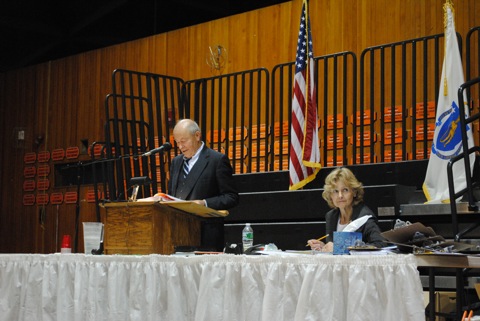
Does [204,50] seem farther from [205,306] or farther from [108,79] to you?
[205,306]

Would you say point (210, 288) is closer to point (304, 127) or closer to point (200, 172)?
point (200, 172)

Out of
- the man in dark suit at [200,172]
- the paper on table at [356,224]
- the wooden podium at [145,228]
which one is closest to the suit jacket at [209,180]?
the man in dark suit at [200,172]

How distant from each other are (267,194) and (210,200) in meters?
2.92

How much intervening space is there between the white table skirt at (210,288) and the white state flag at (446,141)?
3.30 m

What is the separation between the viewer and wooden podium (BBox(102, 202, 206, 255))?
3.77 m

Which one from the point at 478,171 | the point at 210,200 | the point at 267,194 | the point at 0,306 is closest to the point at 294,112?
the point at 267,194

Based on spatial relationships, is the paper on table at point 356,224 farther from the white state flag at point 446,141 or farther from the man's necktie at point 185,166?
the white state flag at point 446,141

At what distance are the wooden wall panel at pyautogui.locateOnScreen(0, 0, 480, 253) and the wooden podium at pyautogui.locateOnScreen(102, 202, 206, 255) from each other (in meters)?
4.92

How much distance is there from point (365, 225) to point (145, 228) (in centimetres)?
128

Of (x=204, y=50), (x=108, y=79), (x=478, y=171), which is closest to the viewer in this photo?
(x=478, y=171)

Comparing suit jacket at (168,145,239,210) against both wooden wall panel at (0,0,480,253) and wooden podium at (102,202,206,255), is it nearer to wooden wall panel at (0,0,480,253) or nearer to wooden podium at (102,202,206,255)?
wooden podium at (102,202,206,255)

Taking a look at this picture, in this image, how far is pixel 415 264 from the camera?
2627mm

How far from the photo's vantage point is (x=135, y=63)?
10656mm

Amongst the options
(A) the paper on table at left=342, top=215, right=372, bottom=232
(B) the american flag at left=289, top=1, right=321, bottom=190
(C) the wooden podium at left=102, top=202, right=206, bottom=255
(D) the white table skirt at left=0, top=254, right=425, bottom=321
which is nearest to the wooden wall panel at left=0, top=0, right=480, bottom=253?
(B) the american flag at left=289, top=1, right=321, bottom=190
